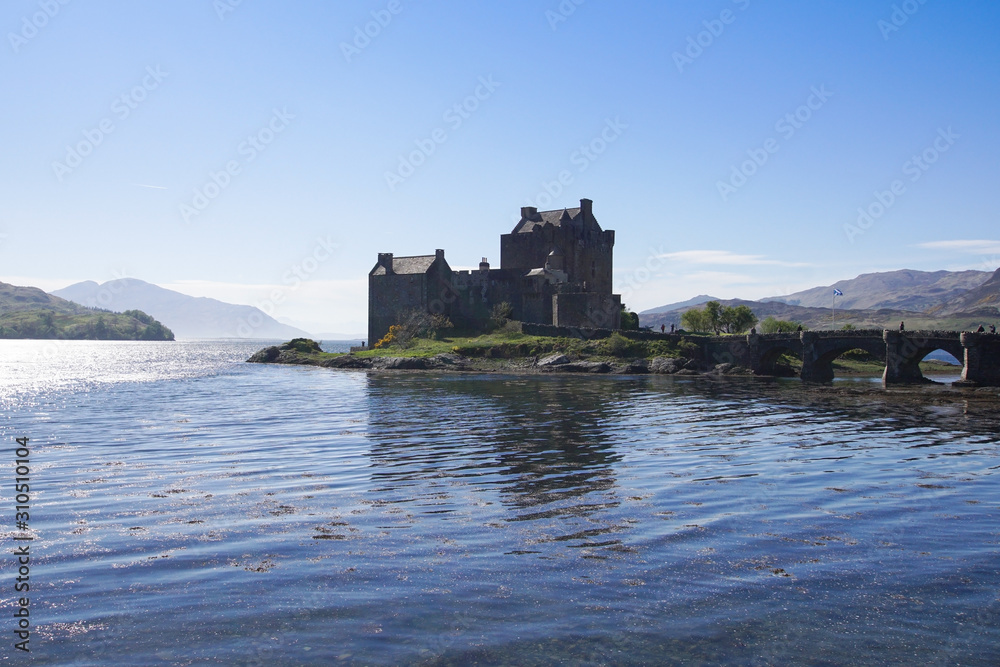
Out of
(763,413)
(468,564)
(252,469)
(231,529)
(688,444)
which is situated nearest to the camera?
(468,564)

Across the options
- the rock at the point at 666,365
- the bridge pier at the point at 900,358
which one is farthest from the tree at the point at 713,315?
the bridge pier at the point at 900,358

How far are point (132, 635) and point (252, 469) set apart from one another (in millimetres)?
12248

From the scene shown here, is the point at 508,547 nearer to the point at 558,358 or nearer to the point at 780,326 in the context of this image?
the point at 558,358

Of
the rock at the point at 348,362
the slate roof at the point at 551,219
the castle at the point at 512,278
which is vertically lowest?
the rock at the point at 348,362

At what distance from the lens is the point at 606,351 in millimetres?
75875

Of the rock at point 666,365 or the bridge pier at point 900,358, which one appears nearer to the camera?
the bridge pier at point 900,358

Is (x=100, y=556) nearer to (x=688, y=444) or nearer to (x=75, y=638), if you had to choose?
(x=75, y=638)

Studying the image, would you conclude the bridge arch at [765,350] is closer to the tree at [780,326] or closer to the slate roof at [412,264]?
the tree at [780,326]

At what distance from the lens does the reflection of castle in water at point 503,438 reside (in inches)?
770

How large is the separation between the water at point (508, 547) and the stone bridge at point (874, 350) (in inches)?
1279

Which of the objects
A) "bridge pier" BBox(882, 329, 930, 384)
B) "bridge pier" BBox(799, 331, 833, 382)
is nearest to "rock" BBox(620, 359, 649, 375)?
"bridge pier" BBox(799, 331, 833, 382)

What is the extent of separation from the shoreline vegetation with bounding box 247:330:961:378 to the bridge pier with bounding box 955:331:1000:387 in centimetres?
1664

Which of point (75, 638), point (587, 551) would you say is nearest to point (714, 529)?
point (587, 551)

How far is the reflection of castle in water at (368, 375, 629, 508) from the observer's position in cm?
1956
